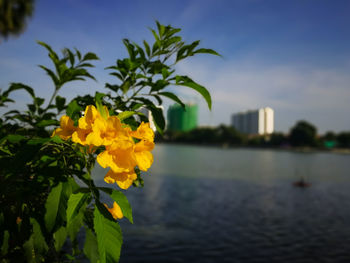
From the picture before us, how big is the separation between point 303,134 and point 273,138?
339 inches

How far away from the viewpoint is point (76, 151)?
2.50 ft

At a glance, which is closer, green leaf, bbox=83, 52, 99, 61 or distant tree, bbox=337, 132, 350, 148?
green leaf, bbox=83, 52, 99, 61

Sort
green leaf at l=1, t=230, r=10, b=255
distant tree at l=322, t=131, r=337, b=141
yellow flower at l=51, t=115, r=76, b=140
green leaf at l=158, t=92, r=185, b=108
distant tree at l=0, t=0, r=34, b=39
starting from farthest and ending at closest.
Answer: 1. distant tree at l=322, t=131, r=337, b=141
2. distant tree at l=0, t=0, r=34, b=39
3. green leaf at l=158, t=92, r=185, b=108
4. green leaf at l=1, t=230, r=10, b=255
5. yellow flower at l=51, t=115, r=76, b=140

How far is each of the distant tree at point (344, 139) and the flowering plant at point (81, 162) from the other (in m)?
93.0

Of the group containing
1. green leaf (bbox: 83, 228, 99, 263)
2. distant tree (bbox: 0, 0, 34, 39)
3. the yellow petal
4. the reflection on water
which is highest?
distant tree (bbox: 0, 0, 34, 39)

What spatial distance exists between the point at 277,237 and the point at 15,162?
40.6 feet

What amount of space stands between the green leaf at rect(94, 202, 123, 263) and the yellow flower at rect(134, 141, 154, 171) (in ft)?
0.46

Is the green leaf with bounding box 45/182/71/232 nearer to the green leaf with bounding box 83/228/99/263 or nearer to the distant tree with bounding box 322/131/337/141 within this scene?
the green leaf with bounding box 83/228/99/263

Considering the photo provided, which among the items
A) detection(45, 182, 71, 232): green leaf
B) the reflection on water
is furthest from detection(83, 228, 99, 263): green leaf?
the reflection on water

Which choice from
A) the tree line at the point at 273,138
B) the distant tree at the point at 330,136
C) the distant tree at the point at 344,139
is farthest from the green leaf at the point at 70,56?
the distant tree at the point at 330,136

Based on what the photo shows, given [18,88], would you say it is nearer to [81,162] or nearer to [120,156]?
[81,162]

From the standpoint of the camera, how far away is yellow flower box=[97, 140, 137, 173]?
26.1 inches

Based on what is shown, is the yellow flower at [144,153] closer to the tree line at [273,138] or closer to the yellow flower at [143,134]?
the yellow flower at [143,134]

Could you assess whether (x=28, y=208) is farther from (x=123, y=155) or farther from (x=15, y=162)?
(x=123, y=155)
